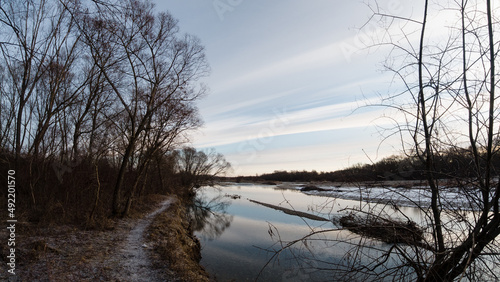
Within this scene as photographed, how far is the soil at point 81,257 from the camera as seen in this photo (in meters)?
5.55

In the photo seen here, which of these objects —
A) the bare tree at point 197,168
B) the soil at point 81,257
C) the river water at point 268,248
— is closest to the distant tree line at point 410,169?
the river water at point 268,248

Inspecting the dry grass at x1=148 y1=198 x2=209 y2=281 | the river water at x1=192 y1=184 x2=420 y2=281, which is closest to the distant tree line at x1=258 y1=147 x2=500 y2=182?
the river water at x1=192 y1=184 x2=420 y2=281

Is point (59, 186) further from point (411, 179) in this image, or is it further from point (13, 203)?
point (411, 179)

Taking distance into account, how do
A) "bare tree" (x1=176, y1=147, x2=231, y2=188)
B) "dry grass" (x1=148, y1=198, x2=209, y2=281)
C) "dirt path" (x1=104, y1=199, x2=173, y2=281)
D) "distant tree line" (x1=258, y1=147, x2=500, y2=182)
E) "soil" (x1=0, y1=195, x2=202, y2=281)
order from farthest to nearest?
1. "bare tree" (x1=176, y1=147, x2=231, y2=188)
2. "dry grass" (x1=148, y1=198, x2=209, y2=281)
3. "dirt path" (x1=104, y1=199, x2=173, y2=281)
4. "soil" (x1=0, y1=195, x2=202, y2=281)
5. "distant tree line" (x1=258, y1=147, x2=500, y2=182)

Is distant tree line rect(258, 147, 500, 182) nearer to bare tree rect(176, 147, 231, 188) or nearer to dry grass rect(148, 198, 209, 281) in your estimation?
dry grass rect(148, 198, 209, 281)

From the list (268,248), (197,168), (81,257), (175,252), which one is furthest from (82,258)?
(197,168)

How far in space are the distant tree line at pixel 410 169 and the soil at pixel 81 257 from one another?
188 inches

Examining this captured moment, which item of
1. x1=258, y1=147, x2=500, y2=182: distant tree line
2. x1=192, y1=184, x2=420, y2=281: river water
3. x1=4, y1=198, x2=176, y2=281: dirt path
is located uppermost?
x1=258, y1=147, x2=500, y2=182: distant tree line

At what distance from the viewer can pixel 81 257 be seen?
6.48 meters

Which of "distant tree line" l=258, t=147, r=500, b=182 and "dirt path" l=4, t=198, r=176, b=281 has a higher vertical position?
"distant tree line" l=258, t=147, r=500, b=182

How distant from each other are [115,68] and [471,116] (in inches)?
501

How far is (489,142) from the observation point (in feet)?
9.11

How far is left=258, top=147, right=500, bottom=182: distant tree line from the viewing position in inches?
117

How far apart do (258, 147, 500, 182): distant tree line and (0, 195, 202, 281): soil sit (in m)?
4.77
